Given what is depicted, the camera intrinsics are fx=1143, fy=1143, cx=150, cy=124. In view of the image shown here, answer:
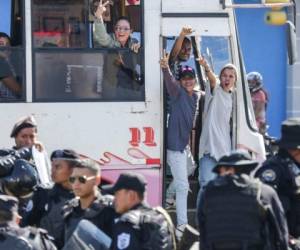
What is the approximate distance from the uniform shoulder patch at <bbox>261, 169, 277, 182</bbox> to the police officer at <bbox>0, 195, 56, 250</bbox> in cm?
182

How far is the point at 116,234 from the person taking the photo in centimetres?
799

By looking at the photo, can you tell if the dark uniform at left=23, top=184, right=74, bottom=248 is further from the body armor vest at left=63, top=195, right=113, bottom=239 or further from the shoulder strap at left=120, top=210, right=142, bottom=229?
the shoulder strap at left=120, top=210, right=142, bottom=229

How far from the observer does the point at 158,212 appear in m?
8.12

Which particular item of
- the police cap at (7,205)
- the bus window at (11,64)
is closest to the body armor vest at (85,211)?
the police cap at (7,205)

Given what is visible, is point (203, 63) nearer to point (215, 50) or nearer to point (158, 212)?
point (215, 50)

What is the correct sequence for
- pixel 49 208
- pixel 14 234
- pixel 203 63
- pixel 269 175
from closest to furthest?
pixel 14 234 < pixel 269 175 < pixel 49 208 < pixel 203 63

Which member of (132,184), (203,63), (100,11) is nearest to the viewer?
(132,184)

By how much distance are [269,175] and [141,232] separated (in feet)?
4.57

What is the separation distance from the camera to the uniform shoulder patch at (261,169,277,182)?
8.85m

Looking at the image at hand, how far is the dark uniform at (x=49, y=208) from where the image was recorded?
9000mm

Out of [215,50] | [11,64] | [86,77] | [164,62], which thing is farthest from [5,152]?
[215,50]

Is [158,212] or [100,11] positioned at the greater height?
[100,11]

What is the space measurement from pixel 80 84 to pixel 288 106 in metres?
7.61

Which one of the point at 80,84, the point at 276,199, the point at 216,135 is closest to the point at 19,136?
the point at 80,84
